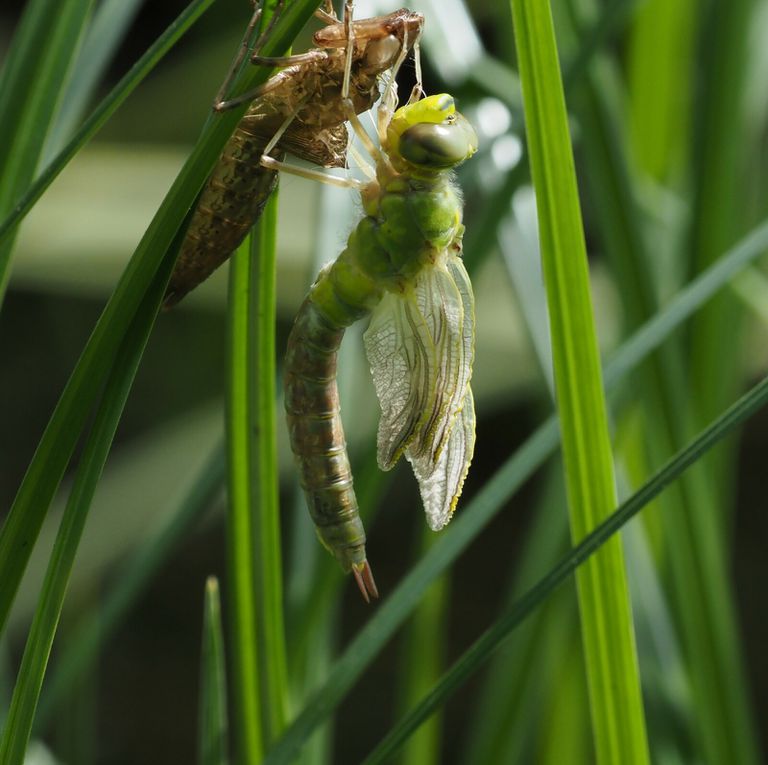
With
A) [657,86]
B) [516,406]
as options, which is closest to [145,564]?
[657,86]

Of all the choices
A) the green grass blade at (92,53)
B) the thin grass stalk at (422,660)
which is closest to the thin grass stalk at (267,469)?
the green grass blade at (92,53)

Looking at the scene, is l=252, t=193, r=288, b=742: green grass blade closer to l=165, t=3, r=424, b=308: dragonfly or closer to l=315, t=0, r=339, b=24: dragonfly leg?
l=165, t=3, r=424, b=308: dragonfly

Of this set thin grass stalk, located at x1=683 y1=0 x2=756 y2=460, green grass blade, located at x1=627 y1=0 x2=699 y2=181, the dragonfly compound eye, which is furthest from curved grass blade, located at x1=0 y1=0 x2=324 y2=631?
green grass blade, located at x1=627 y1=0 x2=699 y2=181

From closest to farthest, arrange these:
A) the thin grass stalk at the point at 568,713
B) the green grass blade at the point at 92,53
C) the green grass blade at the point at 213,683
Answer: the green grass blade at the point at 213,683 → the green grass blade at the point at 92,53 → the thin grass stalk at the point at 568,713

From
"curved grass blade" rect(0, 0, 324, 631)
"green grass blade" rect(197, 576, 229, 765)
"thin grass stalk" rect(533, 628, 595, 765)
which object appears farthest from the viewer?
"thin grass stalk" rect(533, 628, 595, 765)

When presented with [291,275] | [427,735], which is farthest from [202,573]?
[427,735]

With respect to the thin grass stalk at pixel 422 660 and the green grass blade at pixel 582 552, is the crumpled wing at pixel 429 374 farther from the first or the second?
the thin grass stalk at pixel 422 660

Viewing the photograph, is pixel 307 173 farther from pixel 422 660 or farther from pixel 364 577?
pixel 422 660
